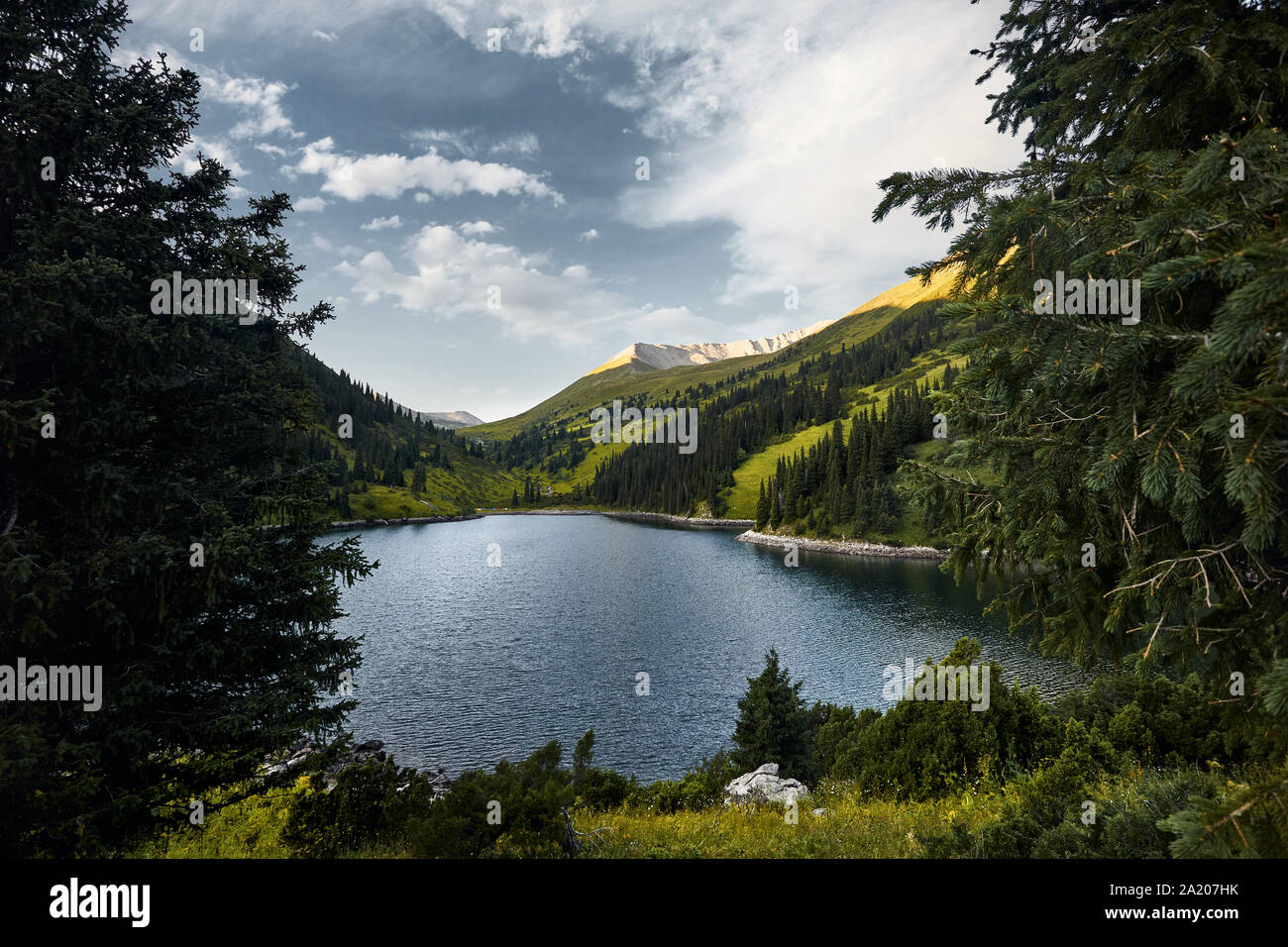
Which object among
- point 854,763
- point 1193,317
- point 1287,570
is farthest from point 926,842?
point 854,763

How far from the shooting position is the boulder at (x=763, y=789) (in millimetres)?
16270

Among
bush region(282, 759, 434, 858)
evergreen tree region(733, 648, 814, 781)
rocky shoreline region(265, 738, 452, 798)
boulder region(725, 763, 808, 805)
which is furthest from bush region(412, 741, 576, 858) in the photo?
rocky shoreline region(265, 738, 452, 798)

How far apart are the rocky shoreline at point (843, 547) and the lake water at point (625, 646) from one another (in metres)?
5.54

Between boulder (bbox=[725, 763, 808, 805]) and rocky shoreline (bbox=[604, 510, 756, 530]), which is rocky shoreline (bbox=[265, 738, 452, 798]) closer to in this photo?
boulder (bbox=[725, 763, 808, 805])

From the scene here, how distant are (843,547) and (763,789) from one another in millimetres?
97135

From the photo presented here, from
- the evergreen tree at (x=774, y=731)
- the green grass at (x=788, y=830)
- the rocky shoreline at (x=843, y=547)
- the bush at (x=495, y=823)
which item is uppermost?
the bush at (x=495, y=823)

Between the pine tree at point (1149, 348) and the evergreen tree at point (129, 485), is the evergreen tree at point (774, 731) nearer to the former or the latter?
the evergreen tree at point (129, 485)

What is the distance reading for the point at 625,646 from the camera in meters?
49.5

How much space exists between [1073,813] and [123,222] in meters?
19.4

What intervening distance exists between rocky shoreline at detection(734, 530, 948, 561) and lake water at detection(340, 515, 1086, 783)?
5539 millimetres

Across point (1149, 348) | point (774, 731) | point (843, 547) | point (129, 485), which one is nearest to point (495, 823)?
point (129, 485)

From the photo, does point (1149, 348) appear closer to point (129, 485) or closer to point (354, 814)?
point (129, 485)

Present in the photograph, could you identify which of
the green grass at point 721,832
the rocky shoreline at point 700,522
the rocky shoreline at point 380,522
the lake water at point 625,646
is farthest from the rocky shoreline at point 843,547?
the rocky shoreline at point 380,522

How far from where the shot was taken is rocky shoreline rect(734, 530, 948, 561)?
3762 inches
